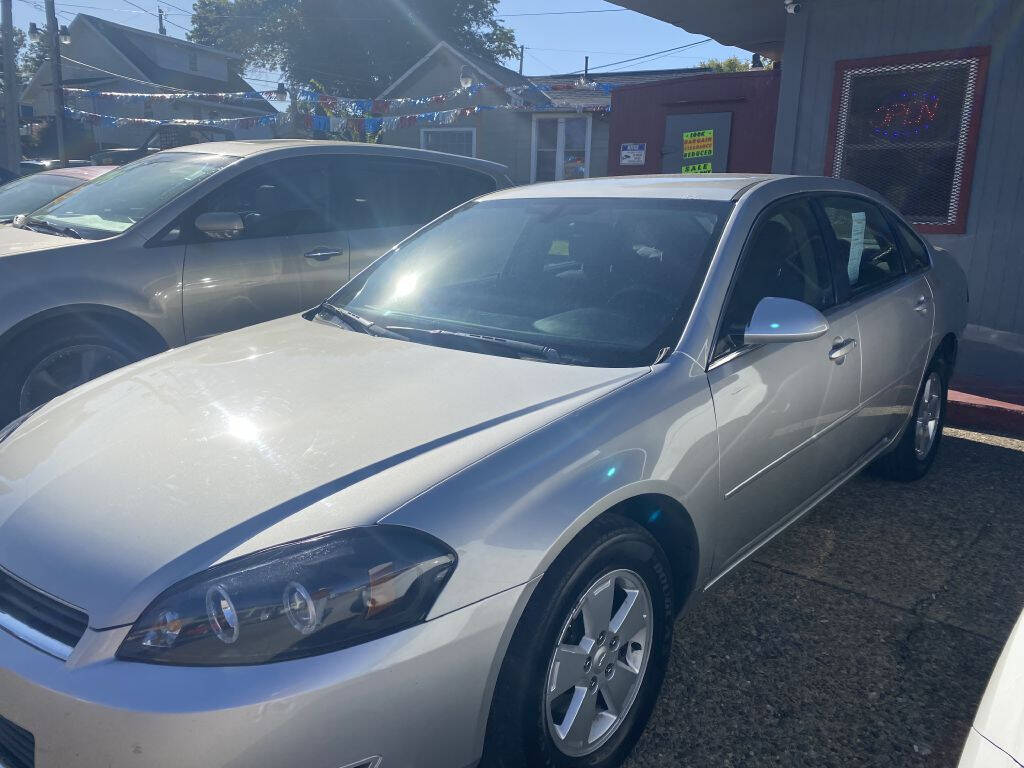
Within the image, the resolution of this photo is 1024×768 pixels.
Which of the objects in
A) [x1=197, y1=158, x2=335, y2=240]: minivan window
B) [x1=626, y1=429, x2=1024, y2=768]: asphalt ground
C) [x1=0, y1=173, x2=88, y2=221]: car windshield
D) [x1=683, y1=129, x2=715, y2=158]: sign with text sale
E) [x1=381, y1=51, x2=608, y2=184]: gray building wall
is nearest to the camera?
[x1=626, y1=429, x2=1024, y2=768]: asphalt ground

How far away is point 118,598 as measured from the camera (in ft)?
5.54

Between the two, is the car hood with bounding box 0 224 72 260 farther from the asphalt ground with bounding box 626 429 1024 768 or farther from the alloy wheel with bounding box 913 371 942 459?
the alloy wheel with bounding box 913 371 942 459

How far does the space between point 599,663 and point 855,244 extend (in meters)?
2.44

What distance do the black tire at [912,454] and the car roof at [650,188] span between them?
1.62m

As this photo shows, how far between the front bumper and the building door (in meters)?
8.60

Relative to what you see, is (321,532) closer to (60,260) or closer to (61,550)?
(61,550)

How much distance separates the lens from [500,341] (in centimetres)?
273

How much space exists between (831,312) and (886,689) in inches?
54.8

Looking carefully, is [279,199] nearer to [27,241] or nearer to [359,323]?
[27,241]

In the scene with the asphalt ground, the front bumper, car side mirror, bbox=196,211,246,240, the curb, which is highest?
car side mirror, bbox=196,211,246,240

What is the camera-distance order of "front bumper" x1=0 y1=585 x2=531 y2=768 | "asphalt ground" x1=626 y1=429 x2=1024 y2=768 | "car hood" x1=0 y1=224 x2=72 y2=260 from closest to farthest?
"front bumper" x1=0 y1=585 x2=531 y2=768
"asphalt ground" x1=626 y1=429 x2=1024 y2=768
"car hood" x1=0 y1=224 x2=72 y2=260

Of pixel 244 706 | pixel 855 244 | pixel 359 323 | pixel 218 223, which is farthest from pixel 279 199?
pixel 244 706

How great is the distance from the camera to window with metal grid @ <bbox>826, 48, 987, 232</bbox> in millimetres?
7465

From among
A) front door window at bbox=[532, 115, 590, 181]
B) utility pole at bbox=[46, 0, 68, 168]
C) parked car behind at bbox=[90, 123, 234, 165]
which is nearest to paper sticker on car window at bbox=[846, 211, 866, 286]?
parked car behind at bbox=[90, 123, 234, 165]
